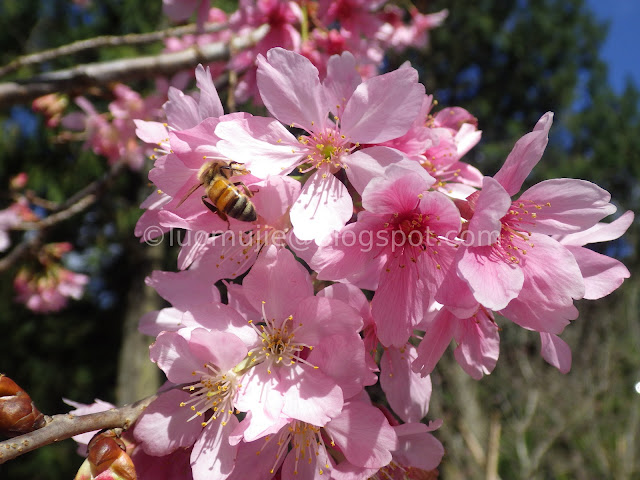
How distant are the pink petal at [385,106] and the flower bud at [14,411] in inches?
29.6

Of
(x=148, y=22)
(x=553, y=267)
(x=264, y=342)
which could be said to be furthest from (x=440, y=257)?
(x=148, y=22)

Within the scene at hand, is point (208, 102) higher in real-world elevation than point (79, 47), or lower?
higher

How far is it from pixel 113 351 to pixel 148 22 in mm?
5491

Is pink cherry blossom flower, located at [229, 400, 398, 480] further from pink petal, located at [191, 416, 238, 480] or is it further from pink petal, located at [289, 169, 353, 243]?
pink petal, located at [289, 169, 353, 243]

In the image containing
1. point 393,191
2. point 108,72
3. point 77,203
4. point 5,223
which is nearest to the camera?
point 393,191

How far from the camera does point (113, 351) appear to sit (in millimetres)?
8336

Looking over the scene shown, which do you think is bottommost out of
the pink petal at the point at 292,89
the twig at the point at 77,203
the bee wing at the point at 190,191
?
the twig at the point at 77,203

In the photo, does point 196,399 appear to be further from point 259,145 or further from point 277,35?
point 277,35

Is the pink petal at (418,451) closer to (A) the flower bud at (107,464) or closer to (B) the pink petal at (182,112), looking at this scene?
(A) the flower bud at (107,464)

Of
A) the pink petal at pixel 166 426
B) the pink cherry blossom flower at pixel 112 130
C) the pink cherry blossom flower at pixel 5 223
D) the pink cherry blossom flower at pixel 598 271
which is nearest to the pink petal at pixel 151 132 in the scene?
the pink petal at pixel 166 426

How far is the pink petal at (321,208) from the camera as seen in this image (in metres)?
0.88

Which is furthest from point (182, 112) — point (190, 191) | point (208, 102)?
point (190, 191)

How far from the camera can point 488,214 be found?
80 centimetres

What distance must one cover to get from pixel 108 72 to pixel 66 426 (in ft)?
5.86
